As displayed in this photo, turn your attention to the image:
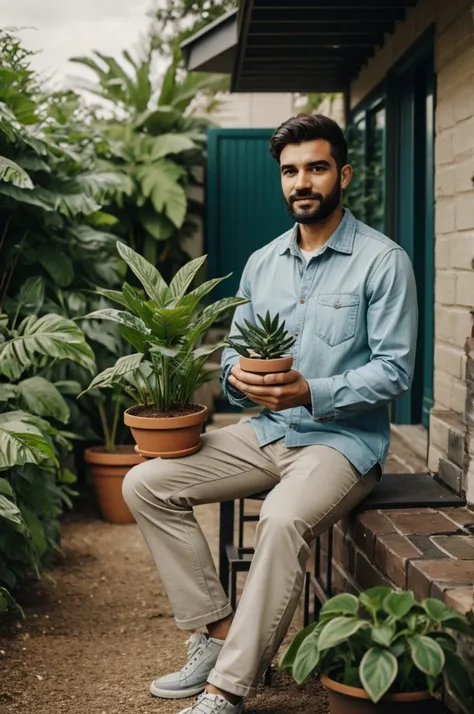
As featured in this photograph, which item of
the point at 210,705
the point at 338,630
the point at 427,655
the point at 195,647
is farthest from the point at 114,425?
the point at 427,655

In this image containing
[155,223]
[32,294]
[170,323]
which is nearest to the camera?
[170,323]

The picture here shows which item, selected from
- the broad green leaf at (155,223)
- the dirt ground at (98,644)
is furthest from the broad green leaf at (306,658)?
the broad green leaf at (155,223)

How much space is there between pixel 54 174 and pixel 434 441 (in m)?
2.30

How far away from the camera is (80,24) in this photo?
32.0 feet

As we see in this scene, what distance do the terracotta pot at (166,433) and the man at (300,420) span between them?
2.0 inches

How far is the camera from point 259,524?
2588mm

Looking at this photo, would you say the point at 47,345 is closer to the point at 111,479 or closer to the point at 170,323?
the point at 170,323

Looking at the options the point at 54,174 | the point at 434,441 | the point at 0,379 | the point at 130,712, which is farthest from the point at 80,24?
the point at 130,712

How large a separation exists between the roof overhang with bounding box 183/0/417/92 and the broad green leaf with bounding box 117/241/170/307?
5.87 ft

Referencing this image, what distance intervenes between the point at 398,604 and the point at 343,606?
0.14 m

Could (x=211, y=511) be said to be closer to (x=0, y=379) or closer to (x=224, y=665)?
(x=0, y=379)

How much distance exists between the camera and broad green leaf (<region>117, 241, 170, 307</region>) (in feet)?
9.57

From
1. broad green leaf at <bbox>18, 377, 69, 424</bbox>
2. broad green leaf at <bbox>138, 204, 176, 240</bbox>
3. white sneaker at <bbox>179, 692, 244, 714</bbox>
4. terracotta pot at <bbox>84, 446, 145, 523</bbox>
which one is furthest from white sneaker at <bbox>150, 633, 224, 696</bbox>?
broad green leaf at <bbox>138, 204, 176, 240</bbox>

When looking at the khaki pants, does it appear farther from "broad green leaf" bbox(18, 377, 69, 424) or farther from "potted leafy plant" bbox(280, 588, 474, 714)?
"broad green leaf" bbox(18, 377, 69, 424)
